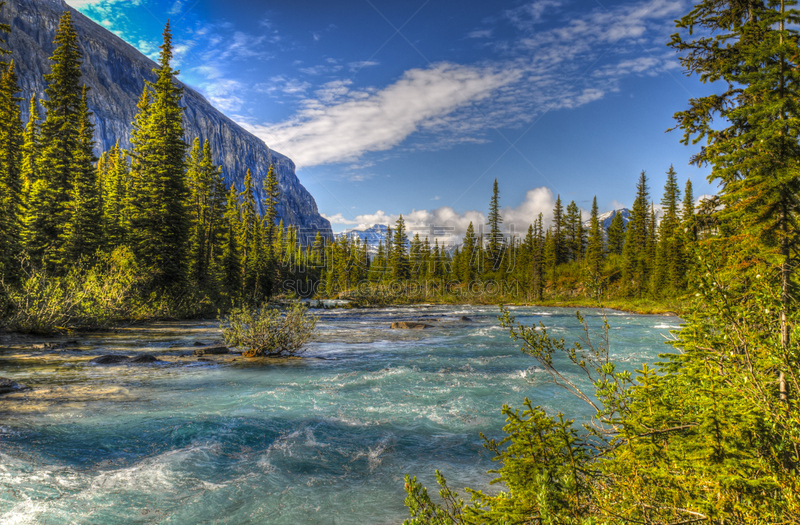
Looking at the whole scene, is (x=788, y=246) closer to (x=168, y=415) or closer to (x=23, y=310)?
(x=168, y=415)

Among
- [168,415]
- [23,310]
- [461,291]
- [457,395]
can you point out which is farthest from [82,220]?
[461,291]

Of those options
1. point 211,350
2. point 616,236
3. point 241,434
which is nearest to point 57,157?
point 211,350

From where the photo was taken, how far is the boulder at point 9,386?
8.87 m

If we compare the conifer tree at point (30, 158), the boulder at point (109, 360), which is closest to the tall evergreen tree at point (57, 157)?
the conifer tree at point (30, 158)

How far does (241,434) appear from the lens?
23.8 feet

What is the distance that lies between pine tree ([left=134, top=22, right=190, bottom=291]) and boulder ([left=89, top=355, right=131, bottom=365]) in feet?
45.6

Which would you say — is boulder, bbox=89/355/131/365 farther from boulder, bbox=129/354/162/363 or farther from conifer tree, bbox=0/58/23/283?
conifer tree, bbox=0/58/23/283

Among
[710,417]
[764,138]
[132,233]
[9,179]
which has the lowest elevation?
[710,417]

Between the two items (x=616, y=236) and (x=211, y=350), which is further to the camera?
(x=616, y=236)

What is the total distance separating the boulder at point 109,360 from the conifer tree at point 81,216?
13.4 meters

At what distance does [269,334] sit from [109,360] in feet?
16.9

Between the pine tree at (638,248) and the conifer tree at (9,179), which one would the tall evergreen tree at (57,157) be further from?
the pine tree at (638,248)

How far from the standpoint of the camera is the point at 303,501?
5098 mm

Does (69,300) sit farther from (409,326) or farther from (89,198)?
(409,326)
